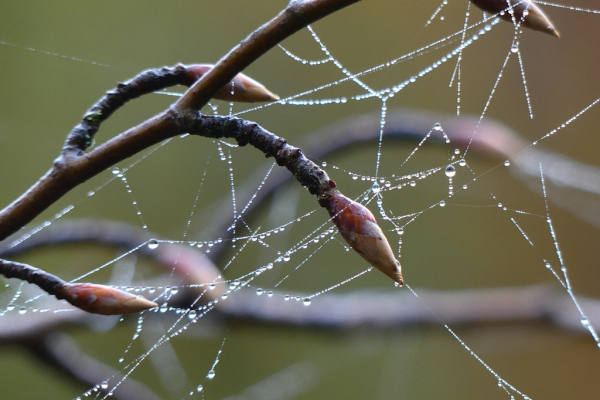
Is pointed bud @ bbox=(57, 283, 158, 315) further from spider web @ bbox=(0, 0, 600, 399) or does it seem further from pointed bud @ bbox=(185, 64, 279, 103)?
spider web @ bbox=(0, 0, 600, 399)

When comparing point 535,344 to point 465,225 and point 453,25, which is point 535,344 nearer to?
point 465,225

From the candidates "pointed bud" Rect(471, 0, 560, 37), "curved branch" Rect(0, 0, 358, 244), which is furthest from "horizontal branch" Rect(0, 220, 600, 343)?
"pointed bud" Rect(471, 0, 560, 37)

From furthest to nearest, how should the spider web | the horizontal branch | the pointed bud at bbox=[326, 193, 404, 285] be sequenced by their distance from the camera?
1. the spider web
2. the horizontal branch
3. the pointed bud at bbox=[326, 193, 404, 285]

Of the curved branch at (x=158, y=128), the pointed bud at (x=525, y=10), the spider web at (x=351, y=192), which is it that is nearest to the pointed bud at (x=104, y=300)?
the curved branch at (x=158, y=128)

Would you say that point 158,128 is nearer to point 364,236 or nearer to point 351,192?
point 364,236

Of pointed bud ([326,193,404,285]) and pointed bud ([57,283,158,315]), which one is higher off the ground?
pointed bud ([57,283,158,315])

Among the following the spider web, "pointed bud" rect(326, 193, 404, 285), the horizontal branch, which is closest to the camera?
"pointed bud" rect(326, 193, 404, 285)

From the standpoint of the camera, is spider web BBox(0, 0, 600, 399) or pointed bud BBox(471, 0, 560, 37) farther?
spider web BBox(0, 0, 600, 399)
